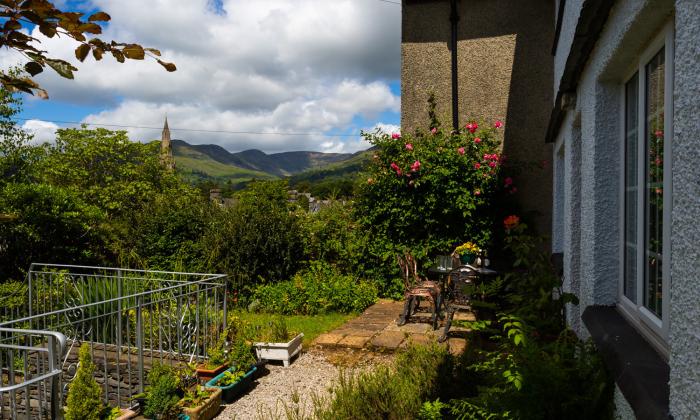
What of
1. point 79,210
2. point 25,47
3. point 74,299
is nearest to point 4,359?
point 74,299

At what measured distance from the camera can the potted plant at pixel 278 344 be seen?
6.39 metres

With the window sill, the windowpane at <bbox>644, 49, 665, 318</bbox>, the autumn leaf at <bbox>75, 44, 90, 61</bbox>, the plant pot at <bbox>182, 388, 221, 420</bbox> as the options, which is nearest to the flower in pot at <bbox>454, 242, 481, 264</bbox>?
the plant pot at <bbox>182, 388, 221, 420</bbox>

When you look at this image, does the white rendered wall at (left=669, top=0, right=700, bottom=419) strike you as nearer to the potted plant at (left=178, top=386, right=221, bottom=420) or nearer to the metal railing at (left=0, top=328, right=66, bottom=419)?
the metal railing at (left=0, top=328, right=66, bottom=419)

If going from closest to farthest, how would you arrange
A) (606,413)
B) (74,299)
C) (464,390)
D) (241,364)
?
1. (606,413)
2. (464,390)
3. (241,364)
4. (74,299)

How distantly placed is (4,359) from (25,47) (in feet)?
23.8

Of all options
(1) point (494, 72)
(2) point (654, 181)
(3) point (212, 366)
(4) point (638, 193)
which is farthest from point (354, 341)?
(1) point (494, 72)

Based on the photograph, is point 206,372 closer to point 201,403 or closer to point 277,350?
point 201,403

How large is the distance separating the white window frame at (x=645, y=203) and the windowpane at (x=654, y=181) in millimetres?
29

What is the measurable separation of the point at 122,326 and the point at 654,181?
6.60m

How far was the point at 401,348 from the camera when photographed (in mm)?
6336

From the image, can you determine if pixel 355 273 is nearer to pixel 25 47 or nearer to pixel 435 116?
pixel 435 116

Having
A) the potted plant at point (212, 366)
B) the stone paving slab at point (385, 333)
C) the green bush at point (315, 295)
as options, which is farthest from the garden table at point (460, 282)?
the potted plant at point (212, 366)

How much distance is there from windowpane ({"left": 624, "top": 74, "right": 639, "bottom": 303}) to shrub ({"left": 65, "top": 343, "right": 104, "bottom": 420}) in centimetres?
378

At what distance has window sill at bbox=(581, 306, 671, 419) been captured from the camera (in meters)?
1.90
